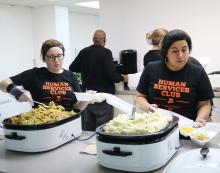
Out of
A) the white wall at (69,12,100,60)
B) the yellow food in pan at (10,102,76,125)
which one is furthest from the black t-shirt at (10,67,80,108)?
the white wall at (69,12,100,60)

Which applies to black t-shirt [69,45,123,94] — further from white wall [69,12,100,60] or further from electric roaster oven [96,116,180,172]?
white wall [69,12,100,60]

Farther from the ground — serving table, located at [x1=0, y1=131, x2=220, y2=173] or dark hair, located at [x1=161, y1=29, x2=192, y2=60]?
dark hair, located at [x1=161, y1=29, x2=192, y2=60]

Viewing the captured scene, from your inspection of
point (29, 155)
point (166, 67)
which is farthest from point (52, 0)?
point (29, 155)

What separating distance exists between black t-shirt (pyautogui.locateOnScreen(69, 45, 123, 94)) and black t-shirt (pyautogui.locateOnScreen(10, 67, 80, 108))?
41.1 inches

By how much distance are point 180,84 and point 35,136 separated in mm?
797

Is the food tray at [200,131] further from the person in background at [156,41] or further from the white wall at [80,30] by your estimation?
the white wall at [80,30]

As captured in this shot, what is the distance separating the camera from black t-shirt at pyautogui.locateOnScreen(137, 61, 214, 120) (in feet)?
5.36

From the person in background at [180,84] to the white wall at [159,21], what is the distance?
5.72 feet

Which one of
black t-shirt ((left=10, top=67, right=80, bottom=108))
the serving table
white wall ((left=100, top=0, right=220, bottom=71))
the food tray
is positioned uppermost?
white wall ((left=100, top=0, right=220, bottom=71))

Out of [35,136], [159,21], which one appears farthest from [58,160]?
[159,21]

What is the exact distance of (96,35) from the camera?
299cm

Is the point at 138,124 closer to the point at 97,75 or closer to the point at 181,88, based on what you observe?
the point at 181,88

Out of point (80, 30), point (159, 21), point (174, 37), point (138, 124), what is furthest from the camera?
point (80, 30)

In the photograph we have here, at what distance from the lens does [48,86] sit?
1.88 meters
